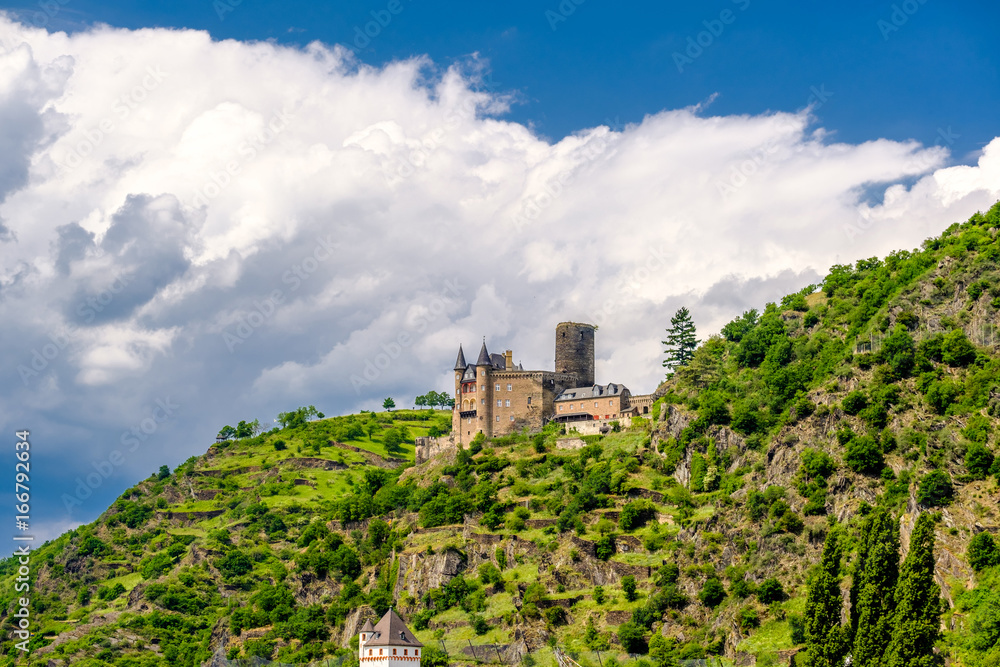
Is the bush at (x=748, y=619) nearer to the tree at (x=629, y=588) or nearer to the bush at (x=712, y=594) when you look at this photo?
the bush at (x=712, y=594)

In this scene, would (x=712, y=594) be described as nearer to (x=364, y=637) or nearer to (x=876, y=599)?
(x=876, y=599)

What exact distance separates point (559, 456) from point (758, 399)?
70.6ft

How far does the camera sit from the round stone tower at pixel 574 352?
136875 mm

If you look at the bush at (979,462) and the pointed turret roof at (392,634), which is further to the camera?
the pointed turret roof at (392,634)

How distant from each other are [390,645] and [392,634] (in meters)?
1.10

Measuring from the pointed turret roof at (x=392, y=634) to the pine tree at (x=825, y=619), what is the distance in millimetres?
35570

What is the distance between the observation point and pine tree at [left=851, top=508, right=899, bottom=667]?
70.4m

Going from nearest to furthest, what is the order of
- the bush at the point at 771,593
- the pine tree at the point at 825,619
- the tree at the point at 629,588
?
the pine tree at the point at 825,619, the bush at the point at 771,593, the tree at the point at 629,588

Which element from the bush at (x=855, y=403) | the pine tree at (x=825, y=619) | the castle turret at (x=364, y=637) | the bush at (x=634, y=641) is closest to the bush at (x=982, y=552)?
the pine tree at (x=825, y=619)

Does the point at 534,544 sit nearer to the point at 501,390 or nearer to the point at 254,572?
the point at 501,390

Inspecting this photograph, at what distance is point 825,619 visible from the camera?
242 ft

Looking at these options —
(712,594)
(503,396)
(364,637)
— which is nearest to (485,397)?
(503,396)

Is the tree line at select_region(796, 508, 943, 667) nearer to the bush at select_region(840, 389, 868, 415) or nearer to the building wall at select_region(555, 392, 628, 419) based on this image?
the bush at select_region(840, 389, 868, 415)

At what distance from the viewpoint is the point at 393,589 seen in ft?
370
